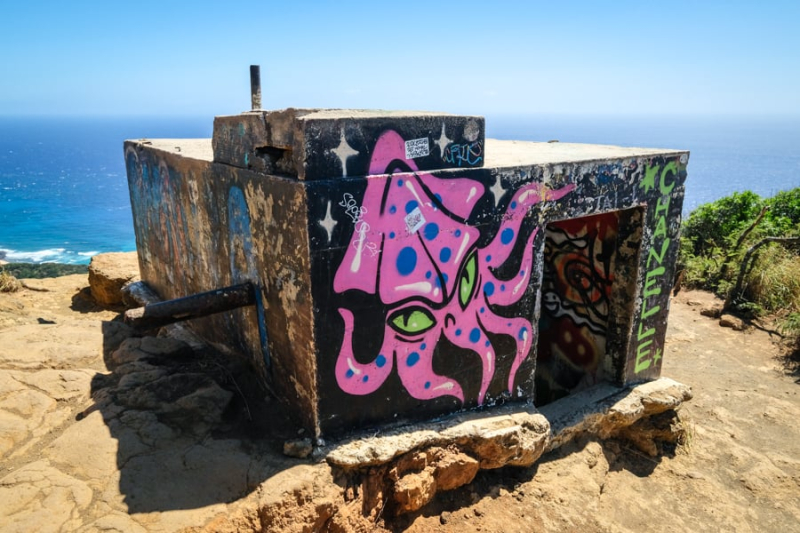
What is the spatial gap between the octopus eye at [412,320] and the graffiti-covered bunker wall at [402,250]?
Result: 0.01 m

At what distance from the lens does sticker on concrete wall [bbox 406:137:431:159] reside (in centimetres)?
366

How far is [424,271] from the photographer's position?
389cm

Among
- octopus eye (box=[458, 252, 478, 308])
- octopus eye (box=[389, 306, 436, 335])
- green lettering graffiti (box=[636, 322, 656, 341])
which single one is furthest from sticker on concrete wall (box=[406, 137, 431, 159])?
green lettering graffiti (box=[636, 322, 656, 341])

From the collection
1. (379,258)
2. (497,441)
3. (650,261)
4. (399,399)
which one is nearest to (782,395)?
(650,261)

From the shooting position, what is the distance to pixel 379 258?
3.66 metres

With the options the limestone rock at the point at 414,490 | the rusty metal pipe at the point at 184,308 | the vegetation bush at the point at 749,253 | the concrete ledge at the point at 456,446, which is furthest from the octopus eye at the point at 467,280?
the vegetation bush at the point at 749,253

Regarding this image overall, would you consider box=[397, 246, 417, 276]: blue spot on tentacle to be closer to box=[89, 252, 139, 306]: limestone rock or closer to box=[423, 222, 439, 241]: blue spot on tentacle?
box=[423, 222, 439, 241]: blue spot on tentacle

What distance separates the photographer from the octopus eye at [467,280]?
13.4ft

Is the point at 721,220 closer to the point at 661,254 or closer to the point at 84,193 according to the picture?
the point at 661,254

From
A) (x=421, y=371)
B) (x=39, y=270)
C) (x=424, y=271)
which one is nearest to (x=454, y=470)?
(x=421, y=371)

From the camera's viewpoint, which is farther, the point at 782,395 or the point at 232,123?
the point at 782,395

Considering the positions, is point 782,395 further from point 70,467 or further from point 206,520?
point 70,467

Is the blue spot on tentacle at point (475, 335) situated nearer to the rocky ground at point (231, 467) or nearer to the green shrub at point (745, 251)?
the rocky ground at point (231, 467)

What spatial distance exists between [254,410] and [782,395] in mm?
6975
